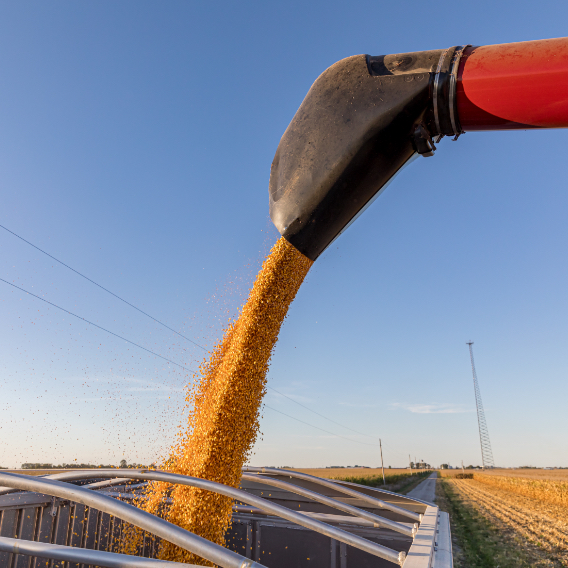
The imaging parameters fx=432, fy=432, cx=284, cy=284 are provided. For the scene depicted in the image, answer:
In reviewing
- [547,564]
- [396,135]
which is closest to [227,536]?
[396,135]

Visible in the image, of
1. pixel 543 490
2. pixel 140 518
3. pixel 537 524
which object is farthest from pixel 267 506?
pixel 543 490

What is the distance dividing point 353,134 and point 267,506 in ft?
6.88

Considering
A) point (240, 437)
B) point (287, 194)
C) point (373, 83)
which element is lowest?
point (240, 437)

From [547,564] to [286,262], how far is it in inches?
322

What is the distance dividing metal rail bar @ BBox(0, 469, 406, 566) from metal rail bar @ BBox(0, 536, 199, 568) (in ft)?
0.81

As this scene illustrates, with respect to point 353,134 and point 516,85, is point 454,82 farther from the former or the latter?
point 353,134

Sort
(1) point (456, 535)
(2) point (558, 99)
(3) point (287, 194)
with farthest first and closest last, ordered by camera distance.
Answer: (1) point (456, 535), (3) point (287, 194), (2) point (558, 99)

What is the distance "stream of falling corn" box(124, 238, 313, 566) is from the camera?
9.70 feet

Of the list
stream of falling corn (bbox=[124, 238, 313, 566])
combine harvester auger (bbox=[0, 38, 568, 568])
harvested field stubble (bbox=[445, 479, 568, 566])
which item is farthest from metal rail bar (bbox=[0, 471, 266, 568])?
harvested field stubble (bbox=[445, 479, 568, 566])

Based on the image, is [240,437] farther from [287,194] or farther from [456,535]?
[456,535]

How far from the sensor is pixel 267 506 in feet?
8.29

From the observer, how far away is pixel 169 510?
3330mm

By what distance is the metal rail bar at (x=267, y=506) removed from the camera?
2027mm

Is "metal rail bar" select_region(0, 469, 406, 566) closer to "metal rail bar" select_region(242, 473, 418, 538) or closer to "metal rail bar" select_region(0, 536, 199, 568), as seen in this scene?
"metal rail bar" select_region(0, 536, 199, 568)
